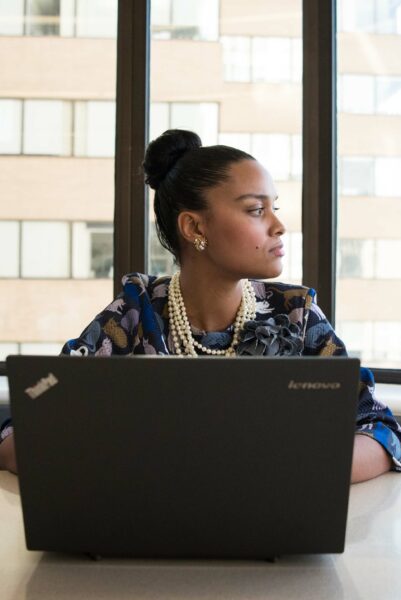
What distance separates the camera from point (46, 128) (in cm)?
305

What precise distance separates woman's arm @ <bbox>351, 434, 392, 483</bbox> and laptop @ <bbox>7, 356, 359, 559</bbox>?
427 millimetres

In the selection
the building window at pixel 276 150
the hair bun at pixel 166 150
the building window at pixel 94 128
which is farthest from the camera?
the building window at pixel 94 128

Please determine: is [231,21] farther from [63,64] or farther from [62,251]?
[62,251]

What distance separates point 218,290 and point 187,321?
9cm

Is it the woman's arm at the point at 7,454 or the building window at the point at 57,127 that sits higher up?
the building window at the point at 57,127

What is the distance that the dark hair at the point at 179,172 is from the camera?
1675 millimetres

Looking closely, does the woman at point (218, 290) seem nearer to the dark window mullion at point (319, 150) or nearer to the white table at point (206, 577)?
the white table at point (206, 577)

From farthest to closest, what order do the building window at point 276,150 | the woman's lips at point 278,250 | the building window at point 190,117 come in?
the building window at point 190,117, the building window at point 276,150, the woman's lips at point 278,250

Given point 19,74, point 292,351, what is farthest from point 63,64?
point 292,351

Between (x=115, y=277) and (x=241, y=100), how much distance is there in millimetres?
809

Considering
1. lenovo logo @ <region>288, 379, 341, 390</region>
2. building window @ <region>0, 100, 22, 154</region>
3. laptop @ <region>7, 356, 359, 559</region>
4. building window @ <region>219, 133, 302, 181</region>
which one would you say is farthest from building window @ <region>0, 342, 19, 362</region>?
lenovo logo @ <region>288, 379, 341, 390</region>

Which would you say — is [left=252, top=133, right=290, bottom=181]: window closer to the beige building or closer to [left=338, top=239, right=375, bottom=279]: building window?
the beige building

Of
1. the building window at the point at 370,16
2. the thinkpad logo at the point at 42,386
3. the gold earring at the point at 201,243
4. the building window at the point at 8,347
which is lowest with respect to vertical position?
the building window at the point at 8,347

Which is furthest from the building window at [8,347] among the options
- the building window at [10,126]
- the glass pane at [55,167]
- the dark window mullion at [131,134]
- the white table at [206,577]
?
the white table at [206,577]
